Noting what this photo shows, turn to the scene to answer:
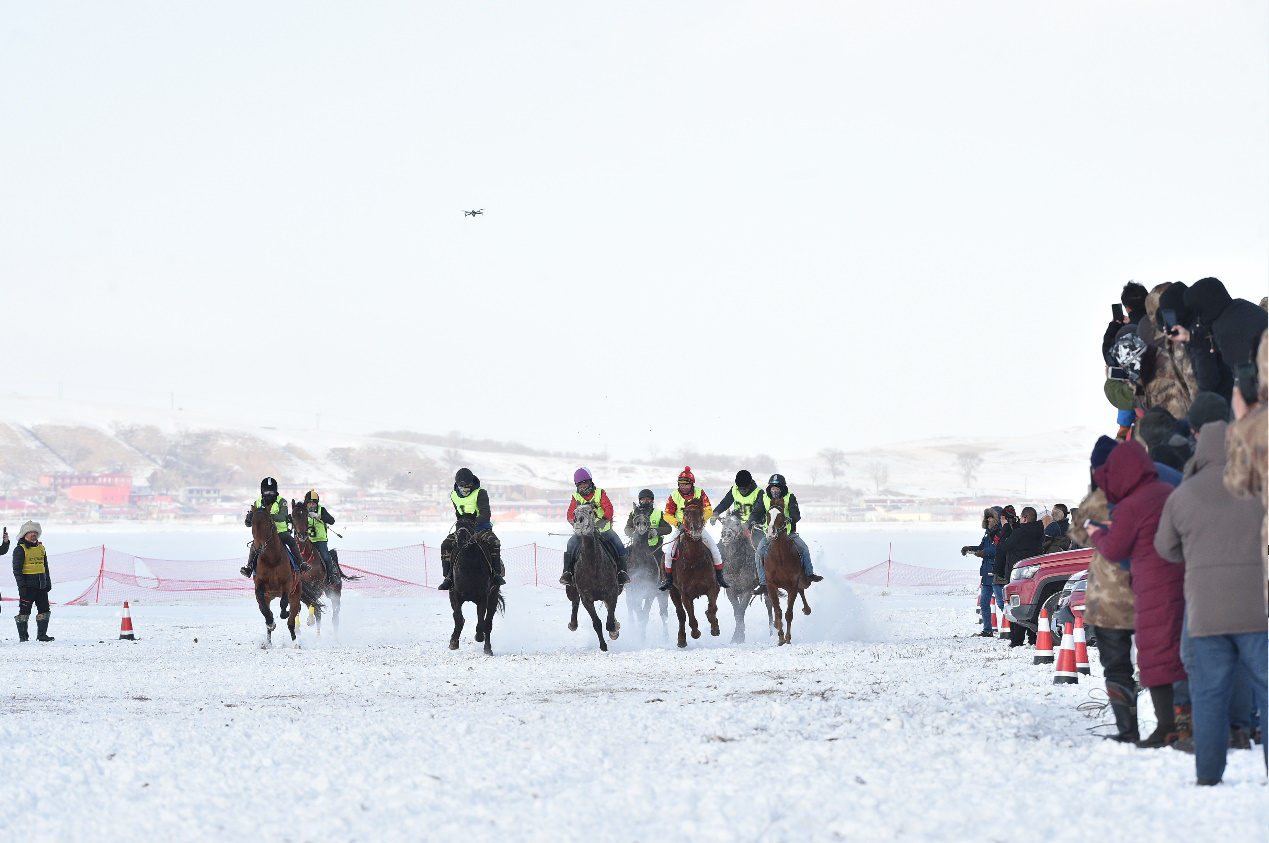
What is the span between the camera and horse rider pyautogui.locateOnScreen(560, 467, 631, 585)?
19.7m

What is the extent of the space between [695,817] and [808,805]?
566 mm

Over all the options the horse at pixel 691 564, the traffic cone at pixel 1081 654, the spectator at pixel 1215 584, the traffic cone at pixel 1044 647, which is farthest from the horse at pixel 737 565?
the spectator at pixel 1215 584

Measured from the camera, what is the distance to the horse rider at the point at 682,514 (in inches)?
830

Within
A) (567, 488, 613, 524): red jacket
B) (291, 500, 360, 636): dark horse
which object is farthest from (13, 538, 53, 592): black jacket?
(567, 488, 613, 524): red jacket

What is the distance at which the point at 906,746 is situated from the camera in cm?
867

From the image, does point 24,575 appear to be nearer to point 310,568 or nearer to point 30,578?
point 30,578

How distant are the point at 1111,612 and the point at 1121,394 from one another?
2.18 m

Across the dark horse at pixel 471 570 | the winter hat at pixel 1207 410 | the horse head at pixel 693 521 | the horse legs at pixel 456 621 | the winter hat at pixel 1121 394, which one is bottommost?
the horse legs at pixel 456 621

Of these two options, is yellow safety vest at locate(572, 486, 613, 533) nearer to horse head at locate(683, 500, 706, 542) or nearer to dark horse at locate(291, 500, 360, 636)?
horse head at locate(683, 500, 706, 542)

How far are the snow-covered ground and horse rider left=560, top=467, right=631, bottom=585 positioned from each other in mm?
3846

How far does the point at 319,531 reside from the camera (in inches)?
941

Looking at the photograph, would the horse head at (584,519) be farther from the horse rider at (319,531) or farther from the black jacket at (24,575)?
the black jacket at (24,575)

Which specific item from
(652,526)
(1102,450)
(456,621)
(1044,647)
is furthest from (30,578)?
(1102,450)

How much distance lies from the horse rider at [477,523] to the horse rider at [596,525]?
0.96 meters
